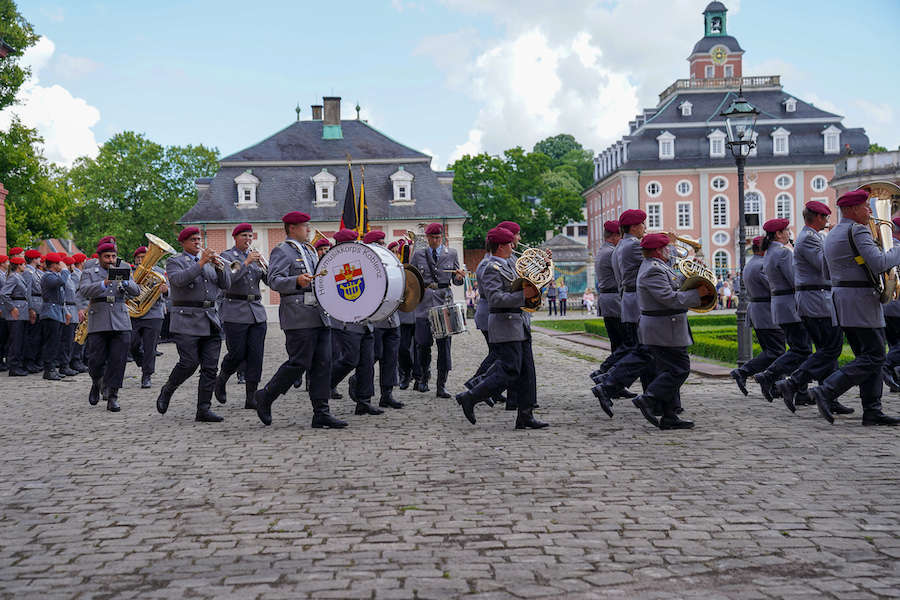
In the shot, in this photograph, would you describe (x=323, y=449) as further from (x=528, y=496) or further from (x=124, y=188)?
(x=124, y=188)

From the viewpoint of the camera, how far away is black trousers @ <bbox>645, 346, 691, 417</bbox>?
848 centimetres

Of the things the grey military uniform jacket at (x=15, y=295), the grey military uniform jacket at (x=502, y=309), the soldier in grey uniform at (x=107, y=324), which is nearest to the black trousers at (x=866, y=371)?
the grey military uniform jacket at (x=502, y=309)

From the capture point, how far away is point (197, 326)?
33.0ft

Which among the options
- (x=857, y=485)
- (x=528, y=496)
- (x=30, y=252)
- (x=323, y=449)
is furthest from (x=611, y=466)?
(x=30, y=252)

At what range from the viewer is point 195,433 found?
908 centimetres

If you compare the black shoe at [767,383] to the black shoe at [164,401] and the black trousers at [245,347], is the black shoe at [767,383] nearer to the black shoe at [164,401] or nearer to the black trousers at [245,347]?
the black trousers at [245,347]

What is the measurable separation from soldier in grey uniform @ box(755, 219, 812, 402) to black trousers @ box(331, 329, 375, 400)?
4292 mm

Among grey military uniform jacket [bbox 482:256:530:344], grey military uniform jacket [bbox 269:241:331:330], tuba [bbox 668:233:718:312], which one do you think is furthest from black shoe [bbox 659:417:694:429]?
grey military uniform jacket [bbox 269:241:331:330]

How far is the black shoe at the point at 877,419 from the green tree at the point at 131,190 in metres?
65.5

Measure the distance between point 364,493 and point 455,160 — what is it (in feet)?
226

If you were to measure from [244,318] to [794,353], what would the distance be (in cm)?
604

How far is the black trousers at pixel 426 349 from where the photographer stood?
11.7 meters

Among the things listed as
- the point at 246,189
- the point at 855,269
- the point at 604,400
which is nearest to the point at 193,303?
the point at 604,400

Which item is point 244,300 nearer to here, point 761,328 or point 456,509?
point 456,509
